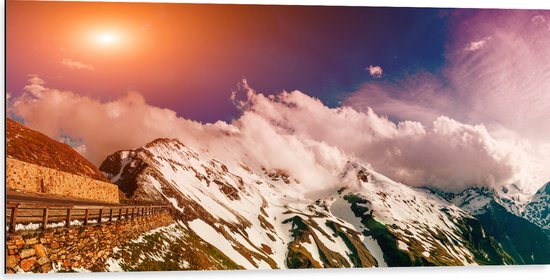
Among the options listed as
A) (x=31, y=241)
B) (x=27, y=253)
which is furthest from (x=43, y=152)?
(x=31, y=241)

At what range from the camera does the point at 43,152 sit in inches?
802

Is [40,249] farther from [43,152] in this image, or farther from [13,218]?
[43,152]

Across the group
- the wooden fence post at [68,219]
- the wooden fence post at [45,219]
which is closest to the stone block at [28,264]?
the wooden fence post at [68,219]

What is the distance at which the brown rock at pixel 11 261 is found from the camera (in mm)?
15573

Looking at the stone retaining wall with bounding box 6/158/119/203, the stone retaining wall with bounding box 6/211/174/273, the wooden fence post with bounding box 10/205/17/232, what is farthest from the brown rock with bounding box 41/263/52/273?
the stone retaining wall with bounding box 6/158/119/203

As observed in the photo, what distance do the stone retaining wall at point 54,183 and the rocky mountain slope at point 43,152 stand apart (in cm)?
30

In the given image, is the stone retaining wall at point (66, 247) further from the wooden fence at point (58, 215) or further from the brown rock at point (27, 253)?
the wooden fence at point (58, 215)

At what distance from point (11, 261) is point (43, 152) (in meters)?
5.80

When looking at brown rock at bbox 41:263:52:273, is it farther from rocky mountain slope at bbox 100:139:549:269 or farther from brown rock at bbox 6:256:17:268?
rocky mountain slope at bbox 100:139:549:269

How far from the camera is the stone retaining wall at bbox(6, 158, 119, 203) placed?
18.9 meters

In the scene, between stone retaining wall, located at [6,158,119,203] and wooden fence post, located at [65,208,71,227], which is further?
stone retaining wall, located at [6,158,119,203]

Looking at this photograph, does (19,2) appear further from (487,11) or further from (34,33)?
(487,11)

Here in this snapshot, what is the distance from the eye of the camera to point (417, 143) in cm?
2547

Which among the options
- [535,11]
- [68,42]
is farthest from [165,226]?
[535,11]
